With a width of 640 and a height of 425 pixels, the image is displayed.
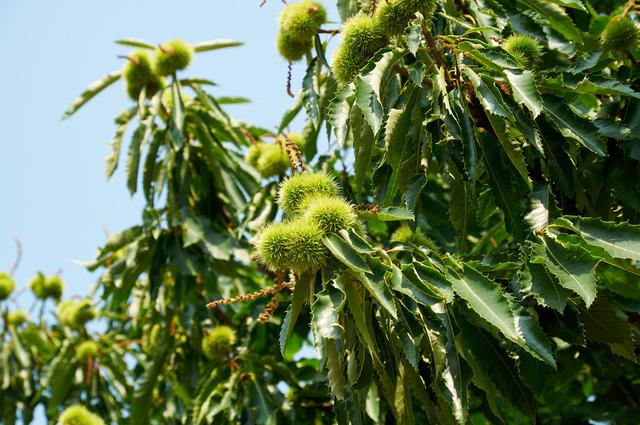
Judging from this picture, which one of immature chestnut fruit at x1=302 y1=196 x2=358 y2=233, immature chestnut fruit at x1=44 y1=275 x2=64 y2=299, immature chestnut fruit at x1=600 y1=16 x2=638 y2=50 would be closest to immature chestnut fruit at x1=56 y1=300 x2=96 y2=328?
immature chestnut fruit at x1=44 y1=275 x2=64 y2=299

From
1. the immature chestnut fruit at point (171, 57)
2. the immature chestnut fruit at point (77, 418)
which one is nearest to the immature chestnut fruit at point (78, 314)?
the immature chestnut fruit at point (171, 57)

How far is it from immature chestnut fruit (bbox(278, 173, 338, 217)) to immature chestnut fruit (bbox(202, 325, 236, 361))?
5.37ft

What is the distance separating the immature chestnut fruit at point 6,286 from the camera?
504 centimetres

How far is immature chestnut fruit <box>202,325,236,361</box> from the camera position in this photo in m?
3.42

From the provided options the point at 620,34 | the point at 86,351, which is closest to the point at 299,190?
the point at 620,34

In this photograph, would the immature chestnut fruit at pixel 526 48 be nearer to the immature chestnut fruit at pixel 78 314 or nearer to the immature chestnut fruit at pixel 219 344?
the immature chestnut fruit at pixel 219 344

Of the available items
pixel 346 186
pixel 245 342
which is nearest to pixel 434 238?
pixel 346 186

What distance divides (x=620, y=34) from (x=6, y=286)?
403cm

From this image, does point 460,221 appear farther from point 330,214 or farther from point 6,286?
point 6,286

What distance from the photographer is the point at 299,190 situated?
188 centimetres

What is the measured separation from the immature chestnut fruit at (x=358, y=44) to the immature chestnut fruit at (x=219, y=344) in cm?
167

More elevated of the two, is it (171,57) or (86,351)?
(171,57)

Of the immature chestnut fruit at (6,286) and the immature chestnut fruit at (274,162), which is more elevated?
the immature chestnut fruit at (274,162)

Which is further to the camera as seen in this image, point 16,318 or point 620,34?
point 16,318
